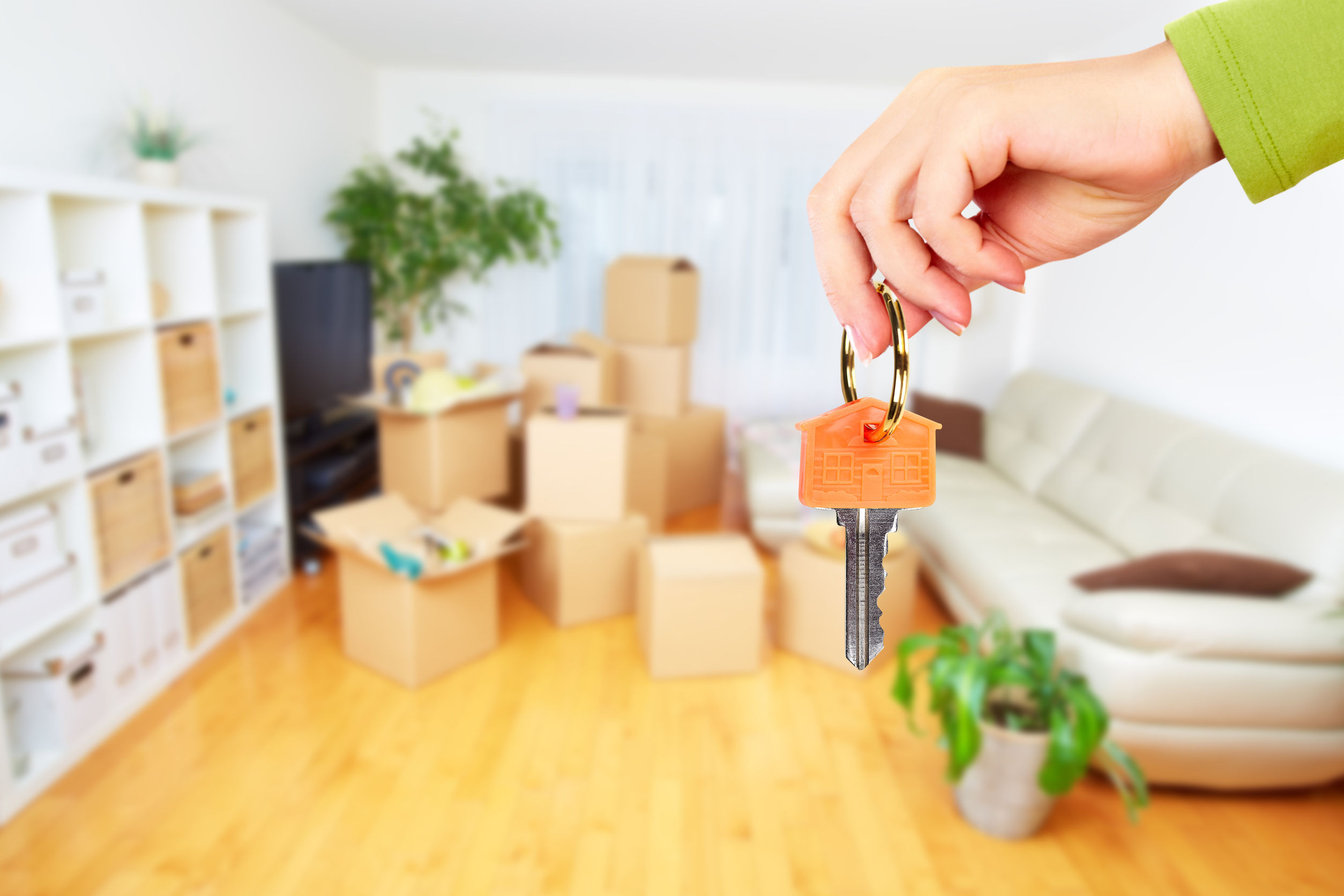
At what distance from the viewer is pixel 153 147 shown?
7.89 feet

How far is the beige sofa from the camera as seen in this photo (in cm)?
178

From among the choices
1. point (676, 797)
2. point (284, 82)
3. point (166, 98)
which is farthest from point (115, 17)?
point (676, 797)

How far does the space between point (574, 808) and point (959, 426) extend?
2501 millimetres

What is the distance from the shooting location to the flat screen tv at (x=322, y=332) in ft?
10.4

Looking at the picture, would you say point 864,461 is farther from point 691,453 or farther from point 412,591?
point 691,453

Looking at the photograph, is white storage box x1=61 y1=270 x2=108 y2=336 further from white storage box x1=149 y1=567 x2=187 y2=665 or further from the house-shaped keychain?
the house-shaped keychain

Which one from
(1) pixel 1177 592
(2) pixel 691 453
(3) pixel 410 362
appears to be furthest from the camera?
(2) pixel 691 453

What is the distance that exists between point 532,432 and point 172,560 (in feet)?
3.54

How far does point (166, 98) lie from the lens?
269 centimetres

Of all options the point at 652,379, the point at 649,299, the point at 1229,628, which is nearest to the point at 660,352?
the point at 652,379

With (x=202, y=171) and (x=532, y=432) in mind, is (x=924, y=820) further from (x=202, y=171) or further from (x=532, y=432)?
(x=202, y=171)

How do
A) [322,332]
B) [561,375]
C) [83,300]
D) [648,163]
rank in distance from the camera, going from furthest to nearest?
[648,163]
[322,332]
[561,375]
[83,300]

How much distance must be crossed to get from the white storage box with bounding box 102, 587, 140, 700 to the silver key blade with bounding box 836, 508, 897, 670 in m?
2.30

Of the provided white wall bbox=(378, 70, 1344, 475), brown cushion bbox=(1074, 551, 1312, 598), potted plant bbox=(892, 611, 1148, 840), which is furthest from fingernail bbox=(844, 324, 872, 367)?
white wall bbox=(378, 70, 1344, 475)
